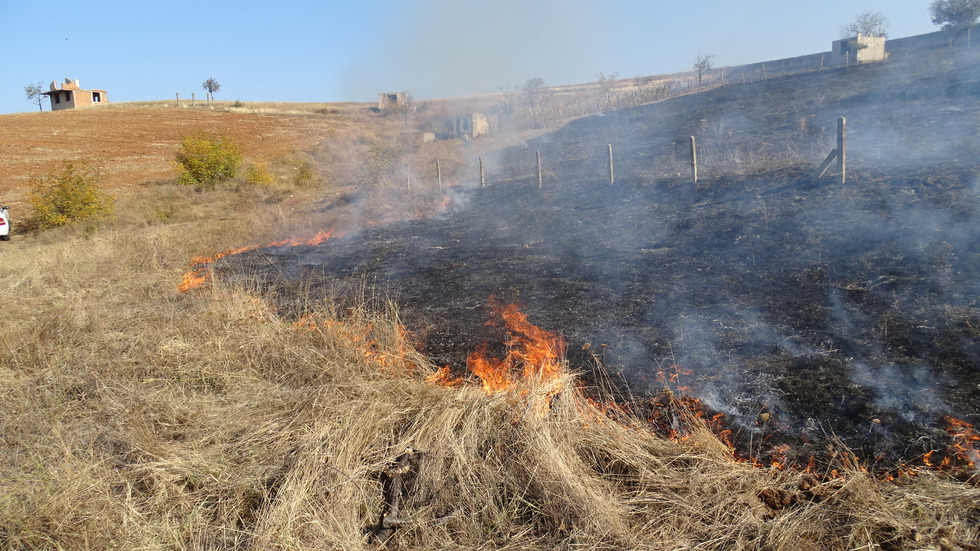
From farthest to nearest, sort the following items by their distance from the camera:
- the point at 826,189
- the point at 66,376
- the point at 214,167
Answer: the point at 214,167 → the point at 826,189 → the point at 66,376

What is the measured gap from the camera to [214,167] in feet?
Answer: 63.9

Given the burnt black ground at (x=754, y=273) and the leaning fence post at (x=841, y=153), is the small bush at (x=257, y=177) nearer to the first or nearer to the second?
the burnt black ground at (x=754, y=273)

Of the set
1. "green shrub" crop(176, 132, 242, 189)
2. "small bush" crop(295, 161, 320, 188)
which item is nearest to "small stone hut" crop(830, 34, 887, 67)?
"small bush" crop(295, 161, 320, 188)

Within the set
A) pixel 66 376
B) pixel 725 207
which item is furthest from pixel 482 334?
pixel 725 207

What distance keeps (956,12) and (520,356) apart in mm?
39131

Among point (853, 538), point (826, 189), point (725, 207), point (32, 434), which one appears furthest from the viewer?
point (725, 207)

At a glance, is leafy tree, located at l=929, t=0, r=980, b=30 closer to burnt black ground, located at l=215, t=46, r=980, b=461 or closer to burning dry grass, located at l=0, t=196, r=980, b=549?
burnt black ground, located at l=215, t=46, r=980, b=461

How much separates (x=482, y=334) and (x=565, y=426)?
273 centimetres

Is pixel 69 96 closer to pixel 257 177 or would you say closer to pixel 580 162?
pixel 257 177

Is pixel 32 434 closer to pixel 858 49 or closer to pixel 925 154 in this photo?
pixel 925 154

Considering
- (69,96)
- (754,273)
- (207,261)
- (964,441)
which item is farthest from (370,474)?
(69,96)

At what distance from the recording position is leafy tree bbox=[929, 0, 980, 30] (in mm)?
27883

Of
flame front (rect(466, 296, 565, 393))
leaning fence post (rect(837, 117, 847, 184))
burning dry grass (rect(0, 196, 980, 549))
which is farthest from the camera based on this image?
leaning fence post (rect(837, 117, 847, 184))

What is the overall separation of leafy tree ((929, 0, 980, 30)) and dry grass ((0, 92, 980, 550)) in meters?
36.7
